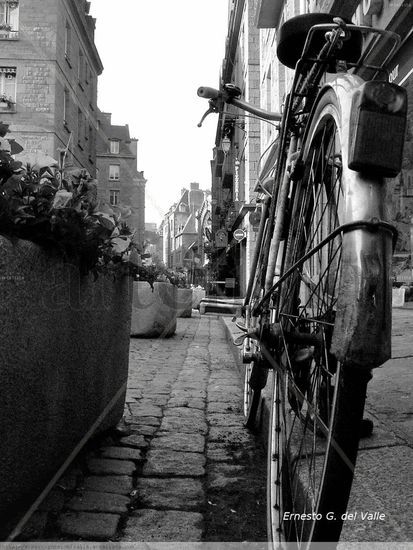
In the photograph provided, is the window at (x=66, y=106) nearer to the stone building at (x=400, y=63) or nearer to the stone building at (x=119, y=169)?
the stone building at (x=400, y=63)

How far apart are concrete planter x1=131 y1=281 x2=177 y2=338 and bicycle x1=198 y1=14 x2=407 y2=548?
4993 millimetres

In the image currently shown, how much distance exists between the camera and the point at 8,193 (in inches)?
64.0

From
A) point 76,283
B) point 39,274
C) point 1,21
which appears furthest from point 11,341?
point 1,21

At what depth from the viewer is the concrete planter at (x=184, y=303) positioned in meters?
13.5

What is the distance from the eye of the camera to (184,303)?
13836 mm

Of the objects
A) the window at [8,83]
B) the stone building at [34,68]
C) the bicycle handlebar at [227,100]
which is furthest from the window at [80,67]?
the bicycle handlebar at [227,100]

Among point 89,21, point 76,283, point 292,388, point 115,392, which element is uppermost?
point 89,21

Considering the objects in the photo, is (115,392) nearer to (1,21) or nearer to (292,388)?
(292,388)

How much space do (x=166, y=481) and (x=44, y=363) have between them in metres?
0.80

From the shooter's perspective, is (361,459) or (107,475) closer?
(361,459)

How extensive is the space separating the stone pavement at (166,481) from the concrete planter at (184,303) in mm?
9396

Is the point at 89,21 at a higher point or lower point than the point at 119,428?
higher

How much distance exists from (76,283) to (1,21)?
22349mm

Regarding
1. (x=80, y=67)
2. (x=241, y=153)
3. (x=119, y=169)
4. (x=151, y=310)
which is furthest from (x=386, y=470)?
(x=119, y=169)
